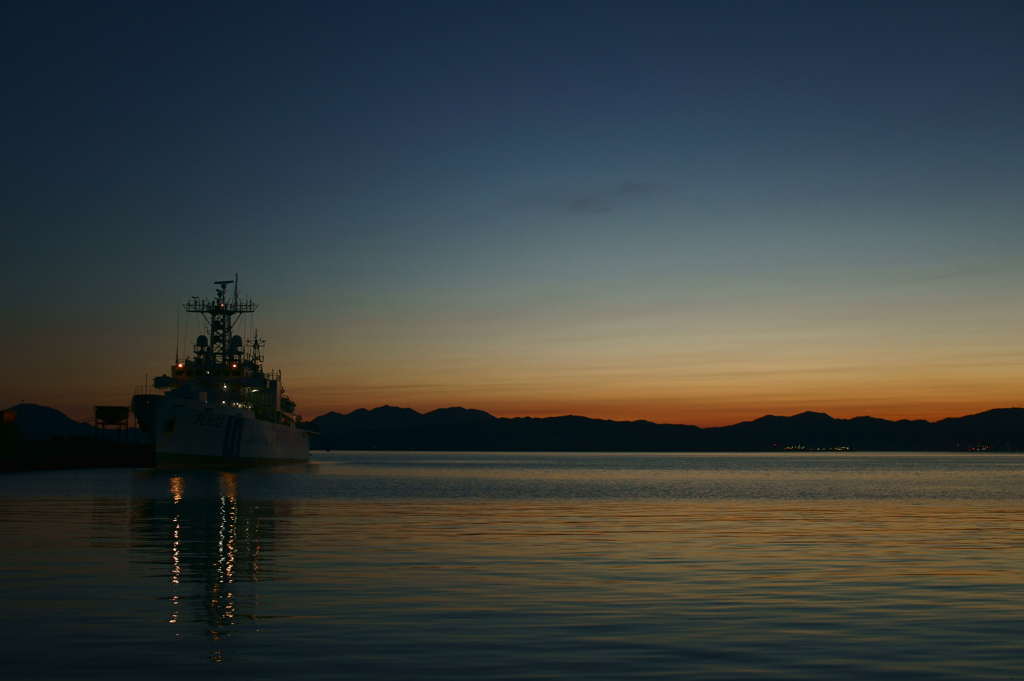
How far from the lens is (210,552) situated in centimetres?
2377

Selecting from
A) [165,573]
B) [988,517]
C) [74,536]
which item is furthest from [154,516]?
[988,517]

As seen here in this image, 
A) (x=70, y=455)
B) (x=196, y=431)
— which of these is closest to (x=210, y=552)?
(x=196, y=431)

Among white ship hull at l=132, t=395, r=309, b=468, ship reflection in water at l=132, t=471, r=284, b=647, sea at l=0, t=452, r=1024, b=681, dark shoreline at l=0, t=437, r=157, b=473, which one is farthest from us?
dark shoreline at l=0, t=437, r=157, b=473

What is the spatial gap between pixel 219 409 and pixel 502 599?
81.8 metres

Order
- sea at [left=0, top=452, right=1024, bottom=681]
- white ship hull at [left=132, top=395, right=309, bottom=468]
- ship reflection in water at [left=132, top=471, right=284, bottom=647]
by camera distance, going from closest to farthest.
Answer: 1. sea at [left=0, top=452, right=1024, bottom=681]
2. ship reflection in water at [left=132, top=471, right=284, bottom=647]
3. white ship hull at [left=132, top=395, right=309, bottom=468]

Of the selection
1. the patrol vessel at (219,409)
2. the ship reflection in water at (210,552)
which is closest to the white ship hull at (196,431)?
the patrol vessel at (219,409)

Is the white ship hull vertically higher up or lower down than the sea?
higher up

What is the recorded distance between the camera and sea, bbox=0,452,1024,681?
11.6 m

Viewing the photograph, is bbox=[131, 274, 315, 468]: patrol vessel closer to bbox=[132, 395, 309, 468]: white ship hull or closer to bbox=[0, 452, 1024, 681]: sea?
bbox=[132, 395, 309, 468]: white ship hull

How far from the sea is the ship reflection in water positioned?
10cm

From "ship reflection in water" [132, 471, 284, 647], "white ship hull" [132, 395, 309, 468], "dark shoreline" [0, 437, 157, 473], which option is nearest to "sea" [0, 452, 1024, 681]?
"ship reflection in water" [132, 471, 284, 647]

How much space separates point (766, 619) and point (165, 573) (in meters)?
12.4

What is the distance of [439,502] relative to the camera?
51406mm

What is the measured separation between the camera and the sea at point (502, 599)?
38.0ft
